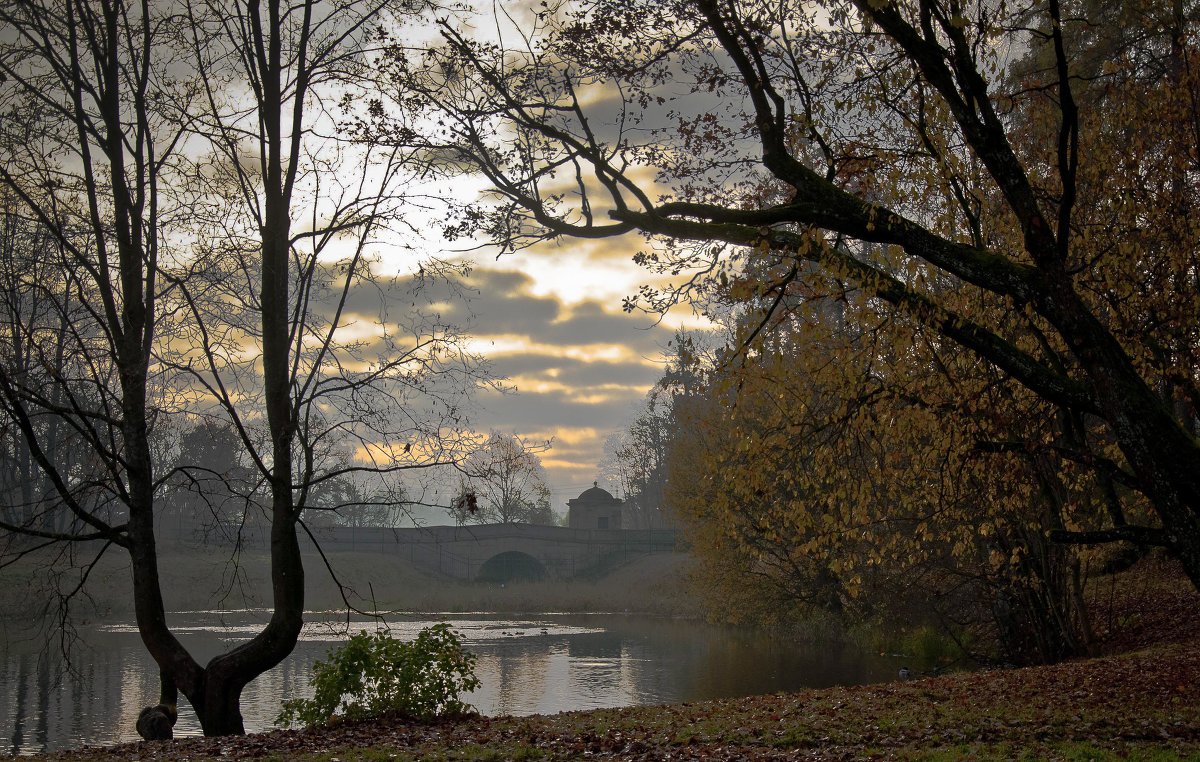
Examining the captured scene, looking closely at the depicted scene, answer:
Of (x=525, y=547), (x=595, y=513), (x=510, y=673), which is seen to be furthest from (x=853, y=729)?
(x=595, y=513)

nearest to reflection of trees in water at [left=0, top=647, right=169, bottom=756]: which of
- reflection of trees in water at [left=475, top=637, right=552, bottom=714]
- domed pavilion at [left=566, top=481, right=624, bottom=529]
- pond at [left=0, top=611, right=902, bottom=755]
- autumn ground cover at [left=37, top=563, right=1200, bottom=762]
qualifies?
pond at [left=0, top=611, right=902, bottom=755]

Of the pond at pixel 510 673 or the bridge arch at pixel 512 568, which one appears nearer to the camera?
the pond at pixel 510 673

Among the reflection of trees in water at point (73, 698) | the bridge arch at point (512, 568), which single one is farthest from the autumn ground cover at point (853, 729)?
the bridge arch at point (512, 568)

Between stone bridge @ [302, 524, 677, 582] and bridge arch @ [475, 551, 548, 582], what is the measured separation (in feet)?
0.98

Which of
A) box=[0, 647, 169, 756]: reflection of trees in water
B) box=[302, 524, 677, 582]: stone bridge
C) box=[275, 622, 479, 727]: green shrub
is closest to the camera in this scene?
box=[275, 622, 479, 727]: green shrub

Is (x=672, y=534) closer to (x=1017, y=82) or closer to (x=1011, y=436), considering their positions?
(x=1017, y=82)

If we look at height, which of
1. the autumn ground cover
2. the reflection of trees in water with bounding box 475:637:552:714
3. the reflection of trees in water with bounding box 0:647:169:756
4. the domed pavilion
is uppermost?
the domed pavilion

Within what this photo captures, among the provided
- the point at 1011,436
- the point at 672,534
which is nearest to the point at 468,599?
the point at 672,534

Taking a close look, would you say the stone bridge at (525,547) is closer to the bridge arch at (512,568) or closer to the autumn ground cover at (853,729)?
the bridge arch at (512,568)

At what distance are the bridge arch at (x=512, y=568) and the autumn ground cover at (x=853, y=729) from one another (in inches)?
2002

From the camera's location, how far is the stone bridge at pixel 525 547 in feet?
200

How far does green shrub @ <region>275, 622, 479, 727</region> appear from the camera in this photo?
1188 centimetres

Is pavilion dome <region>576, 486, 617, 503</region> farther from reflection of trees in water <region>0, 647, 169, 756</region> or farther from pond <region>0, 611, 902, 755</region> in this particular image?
reflection of trees in water <region>0, 647, 169, 756</region>

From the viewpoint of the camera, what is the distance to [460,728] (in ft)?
37.4
